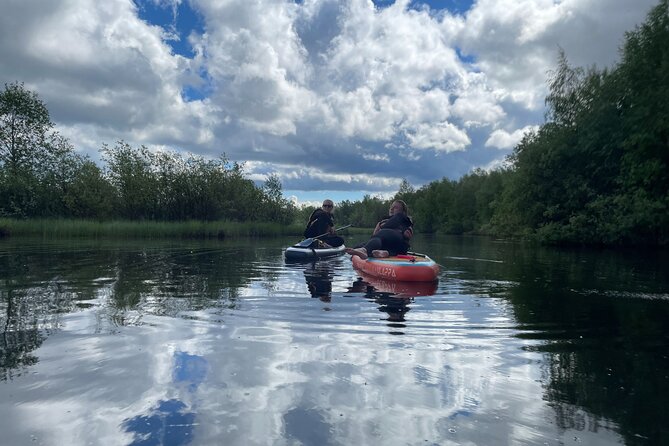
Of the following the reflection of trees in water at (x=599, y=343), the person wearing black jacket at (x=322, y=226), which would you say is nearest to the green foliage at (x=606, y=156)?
the reflection of trees in water at (x=599, y=343)

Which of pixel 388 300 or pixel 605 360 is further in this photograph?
pixel 388 300

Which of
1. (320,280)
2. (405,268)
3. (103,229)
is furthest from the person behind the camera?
(103,229)

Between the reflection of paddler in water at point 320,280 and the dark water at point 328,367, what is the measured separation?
146 millimetres

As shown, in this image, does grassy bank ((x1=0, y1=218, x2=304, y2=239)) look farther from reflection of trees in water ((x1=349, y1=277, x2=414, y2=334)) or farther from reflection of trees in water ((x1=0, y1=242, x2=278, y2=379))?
reflection of trees in water ((x1=349, y1=277, x2=414, y2=334))

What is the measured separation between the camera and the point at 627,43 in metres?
23.8

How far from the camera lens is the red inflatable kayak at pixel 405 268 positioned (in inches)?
371

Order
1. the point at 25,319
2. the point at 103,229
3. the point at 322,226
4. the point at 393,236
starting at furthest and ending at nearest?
the point at 103,229
the point at 322,226
the point at 393,236
the point at 25,319

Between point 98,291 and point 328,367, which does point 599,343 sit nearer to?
point 328,367

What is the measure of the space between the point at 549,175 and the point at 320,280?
23.3 metres

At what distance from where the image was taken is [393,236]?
11070 millimetres

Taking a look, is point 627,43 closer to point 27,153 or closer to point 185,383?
point 185,383

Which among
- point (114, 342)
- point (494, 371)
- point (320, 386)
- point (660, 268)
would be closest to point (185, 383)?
point (320, 386)

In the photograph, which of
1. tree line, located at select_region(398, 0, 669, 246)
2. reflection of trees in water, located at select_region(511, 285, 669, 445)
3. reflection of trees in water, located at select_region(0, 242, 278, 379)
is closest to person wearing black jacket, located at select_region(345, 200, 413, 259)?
reflection of trees in water, located at select_region(0, 242, 278, 379)

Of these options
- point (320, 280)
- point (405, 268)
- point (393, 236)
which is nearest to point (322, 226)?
point (393, 236)
